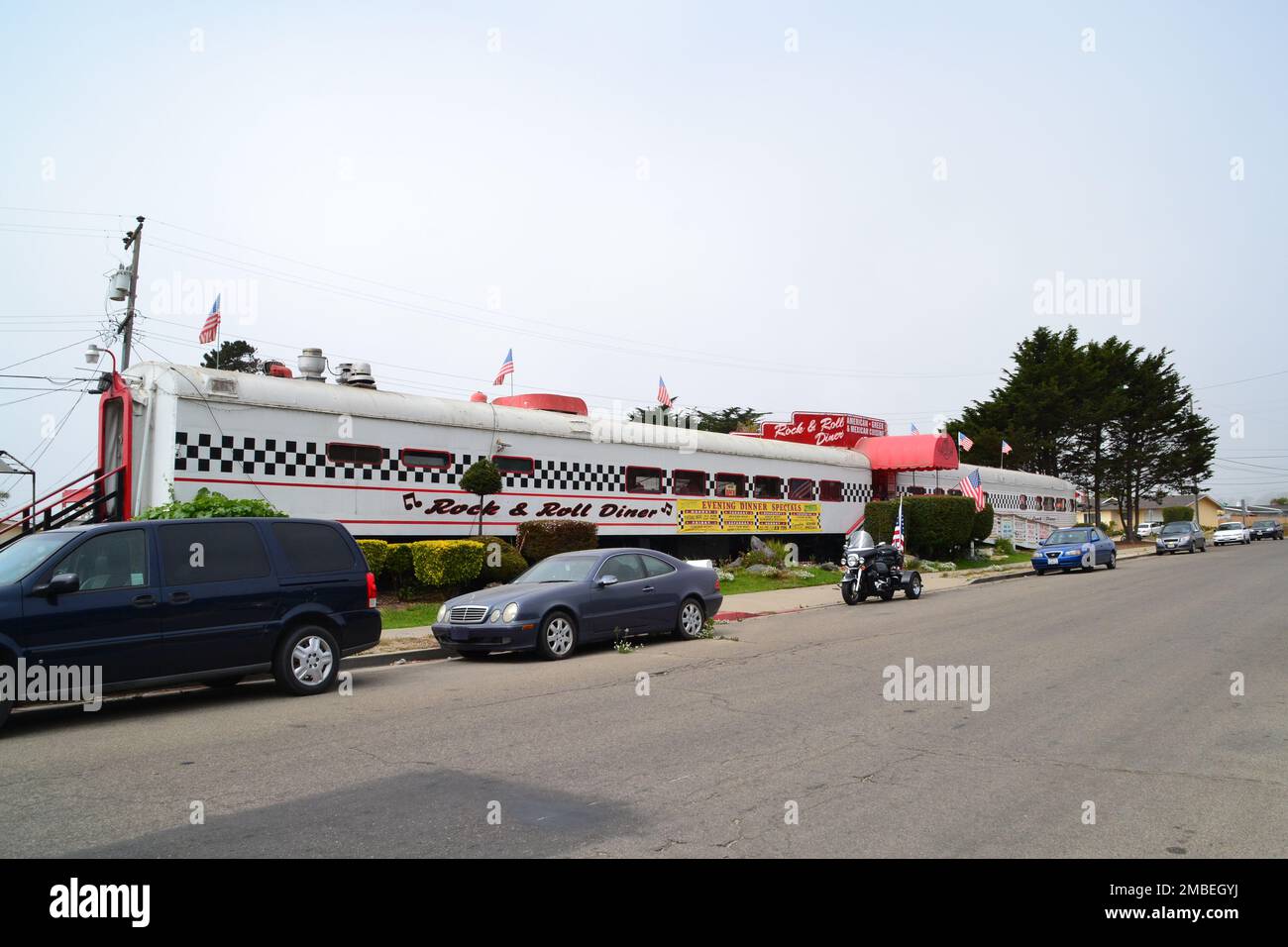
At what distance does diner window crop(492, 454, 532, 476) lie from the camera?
19.9 meters

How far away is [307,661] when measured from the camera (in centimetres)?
992

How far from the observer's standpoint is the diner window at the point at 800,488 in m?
29.2

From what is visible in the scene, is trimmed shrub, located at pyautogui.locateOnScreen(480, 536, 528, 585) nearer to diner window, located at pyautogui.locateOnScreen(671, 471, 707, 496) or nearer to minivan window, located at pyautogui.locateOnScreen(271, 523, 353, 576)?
diner window, located at pyautogui.locateOnScreen(671, 471, 707, 496)

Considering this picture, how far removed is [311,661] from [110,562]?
2181 millimetres

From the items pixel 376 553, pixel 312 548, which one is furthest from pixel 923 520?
pixel 312 548

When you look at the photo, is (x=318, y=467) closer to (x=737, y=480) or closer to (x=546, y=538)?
(x=546, y=538)

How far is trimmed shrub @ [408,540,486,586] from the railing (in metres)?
4.80

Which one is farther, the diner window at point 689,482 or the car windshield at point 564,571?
the diner window at point 689,482

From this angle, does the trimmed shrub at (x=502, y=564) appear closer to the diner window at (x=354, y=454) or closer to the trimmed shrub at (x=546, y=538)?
the trimmed shrub at (x=546, y=538)

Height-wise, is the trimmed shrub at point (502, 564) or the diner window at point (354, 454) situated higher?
the diner window at point (354, 454)

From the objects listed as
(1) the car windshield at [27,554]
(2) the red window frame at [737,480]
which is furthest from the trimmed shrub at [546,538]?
(1) the car windshield at [27,554]

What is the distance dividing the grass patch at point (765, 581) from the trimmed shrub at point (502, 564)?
18.0 ft
